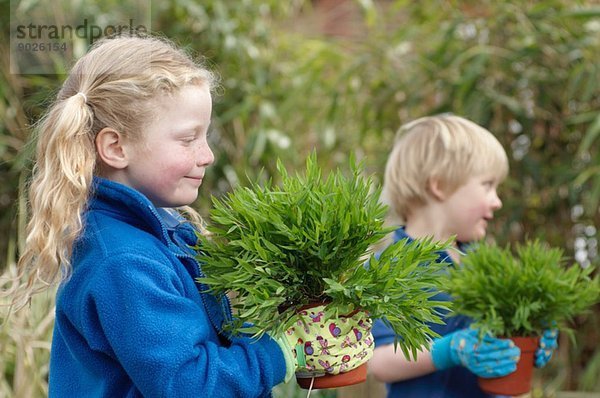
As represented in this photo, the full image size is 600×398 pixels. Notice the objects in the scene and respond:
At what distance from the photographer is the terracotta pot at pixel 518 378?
2.36 meters

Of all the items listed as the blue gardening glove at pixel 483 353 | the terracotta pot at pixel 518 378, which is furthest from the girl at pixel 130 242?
the terracotta pot at pixel 518 378

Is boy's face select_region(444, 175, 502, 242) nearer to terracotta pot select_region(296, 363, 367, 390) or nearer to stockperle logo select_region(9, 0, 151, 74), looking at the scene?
terracotta pot select_region(296, 363, 367, 390)

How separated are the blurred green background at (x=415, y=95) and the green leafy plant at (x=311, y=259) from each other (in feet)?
6.40

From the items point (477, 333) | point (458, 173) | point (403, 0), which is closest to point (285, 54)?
point (403, 0)

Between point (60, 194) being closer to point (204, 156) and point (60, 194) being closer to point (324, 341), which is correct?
point (204, 156)

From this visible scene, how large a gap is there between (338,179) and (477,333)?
2.53 feet

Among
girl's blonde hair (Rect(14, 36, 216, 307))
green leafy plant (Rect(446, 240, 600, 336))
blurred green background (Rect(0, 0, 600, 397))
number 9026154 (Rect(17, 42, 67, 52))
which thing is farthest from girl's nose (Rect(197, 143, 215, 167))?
number 9026154 (Rect(17, 42, 67, 52))

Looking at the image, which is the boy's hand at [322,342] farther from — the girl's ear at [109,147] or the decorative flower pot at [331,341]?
the girl's ear at [109,147]

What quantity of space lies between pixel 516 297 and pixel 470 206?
1.21 feet

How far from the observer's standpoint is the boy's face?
8.60 ft

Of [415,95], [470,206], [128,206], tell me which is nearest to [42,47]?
→ [415,95]

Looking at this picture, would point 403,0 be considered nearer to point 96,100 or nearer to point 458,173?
point 458,173

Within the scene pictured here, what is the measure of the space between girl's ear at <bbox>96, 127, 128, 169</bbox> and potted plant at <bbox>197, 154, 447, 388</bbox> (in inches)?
8.2

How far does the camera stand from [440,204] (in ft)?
8.69
